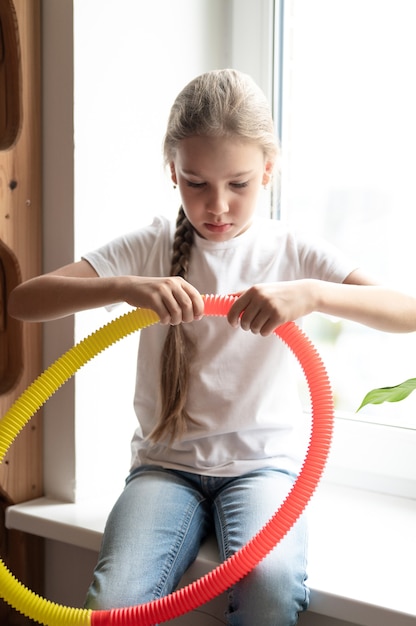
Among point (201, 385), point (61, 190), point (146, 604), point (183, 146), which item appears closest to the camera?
point (146, 604)

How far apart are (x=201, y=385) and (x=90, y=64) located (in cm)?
59

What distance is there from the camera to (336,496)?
1.50 meters

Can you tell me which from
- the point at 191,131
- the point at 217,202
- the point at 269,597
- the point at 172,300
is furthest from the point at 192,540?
the point at 191,131

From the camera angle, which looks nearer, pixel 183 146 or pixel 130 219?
pixel 183 146

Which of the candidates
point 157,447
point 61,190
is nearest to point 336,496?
point 157,447

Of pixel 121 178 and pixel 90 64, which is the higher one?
pixel 90 64

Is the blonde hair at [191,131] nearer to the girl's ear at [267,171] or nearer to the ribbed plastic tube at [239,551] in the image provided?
the girl's ear at [267,171]

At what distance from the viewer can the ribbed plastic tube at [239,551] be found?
3.30 ft

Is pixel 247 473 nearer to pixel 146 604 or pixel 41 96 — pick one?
pixel 146 604

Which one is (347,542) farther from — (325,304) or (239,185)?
(239,185)

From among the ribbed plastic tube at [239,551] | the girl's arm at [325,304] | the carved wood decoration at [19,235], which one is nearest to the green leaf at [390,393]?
the girl's arm at [325,304]

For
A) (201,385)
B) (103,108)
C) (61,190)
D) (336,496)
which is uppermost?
(103,108)

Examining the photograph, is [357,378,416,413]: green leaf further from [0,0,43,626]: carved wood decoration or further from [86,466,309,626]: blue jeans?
[0,0,43,626]: carved wood decoration

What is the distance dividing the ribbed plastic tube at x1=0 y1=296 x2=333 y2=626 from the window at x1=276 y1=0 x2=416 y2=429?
1.79ft
